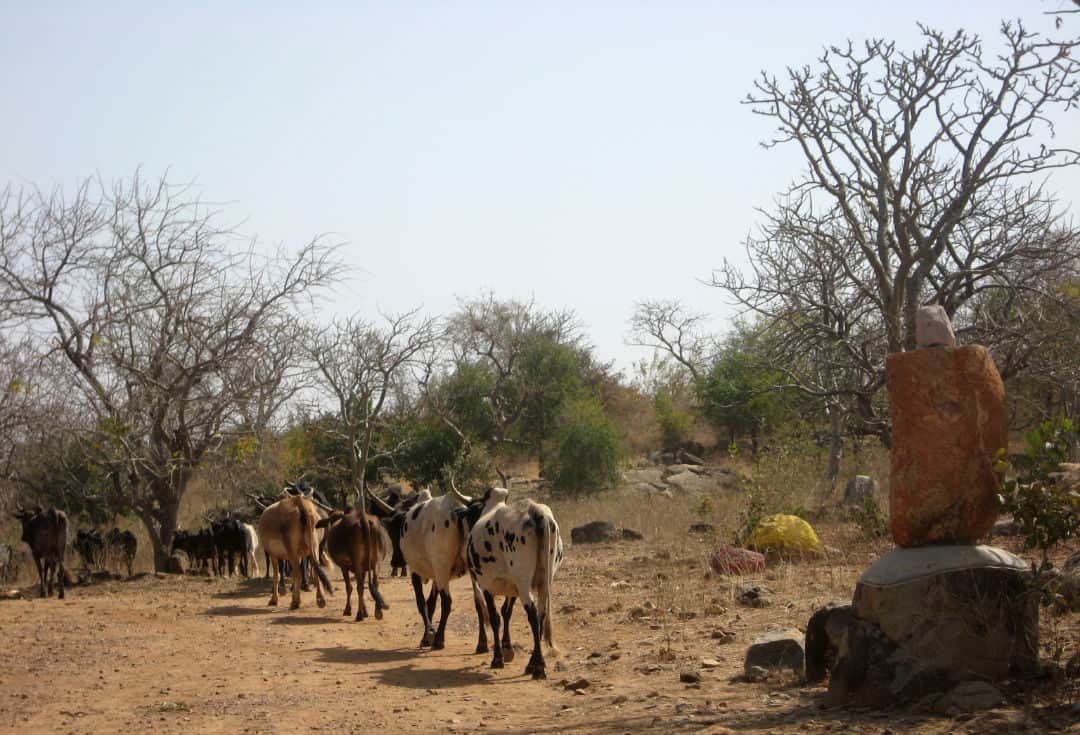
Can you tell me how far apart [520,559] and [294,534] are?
6602mm

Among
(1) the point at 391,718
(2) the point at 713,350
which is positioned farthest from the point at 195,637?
(2) the point at 713,350

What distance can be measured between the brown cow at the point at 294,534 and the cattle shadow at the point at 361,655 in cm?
365

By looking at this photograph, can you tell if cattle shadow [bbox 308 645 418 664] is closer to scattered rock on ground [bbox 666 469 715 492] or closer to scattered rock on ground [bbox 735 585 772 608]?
scattered rock on ground [bbox 735 585 772 608]

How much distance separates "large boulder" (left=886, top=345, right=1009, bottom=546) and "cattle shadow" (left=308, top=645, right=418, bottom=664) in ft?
19.9

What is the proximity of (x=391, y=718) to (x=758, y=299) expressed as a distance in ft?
35.2

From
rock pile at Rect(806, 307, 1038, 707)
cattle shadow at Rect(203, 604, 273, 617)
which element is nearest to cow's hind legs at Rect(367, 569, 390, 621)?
cattle shadow at Rect(203, 604, 273, 617)

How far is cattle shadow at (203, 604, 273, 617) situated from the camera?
1662 cm

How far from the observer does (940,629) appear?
7.87 m

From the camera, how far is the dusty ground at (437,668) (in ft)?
28.3

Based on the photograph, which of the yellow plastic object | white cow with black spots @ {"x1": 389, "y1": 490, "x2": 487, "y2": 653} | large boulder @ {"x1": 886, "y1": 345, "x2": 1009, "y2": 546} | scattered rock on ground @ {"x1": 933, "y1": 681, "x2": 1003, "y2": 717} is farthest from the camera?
the yellow plastic object

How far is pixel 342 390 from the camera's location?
27.9 metres

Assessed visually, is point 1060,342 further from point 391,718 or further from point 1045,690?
point 391,718

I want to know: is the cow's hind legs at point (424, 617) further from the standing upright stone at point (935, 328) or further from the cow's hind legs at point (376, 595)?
the standing upright stone at point (935, 328)

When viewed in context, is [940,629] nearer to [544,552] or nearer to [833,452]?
[544,552]
